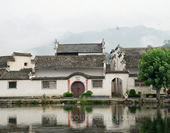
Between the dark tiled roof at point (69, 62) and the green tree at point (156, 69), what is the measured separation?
879 centimetres

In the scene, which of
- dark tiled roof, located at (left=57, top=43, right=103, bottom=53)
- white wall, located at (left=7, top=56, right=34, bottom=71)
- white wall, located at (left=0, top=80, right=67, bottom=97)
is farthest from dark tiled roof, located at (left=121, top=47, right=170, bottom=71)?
white wall, located at (left=7, top=56, right=34, bottom=71)

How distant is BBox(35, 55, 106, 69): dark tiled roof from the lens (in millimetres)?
43938

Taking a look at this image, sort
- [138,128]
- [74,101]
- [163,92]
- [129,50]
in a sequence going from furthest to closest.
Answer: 1. [129,50]
2. [163,92]
3. [74,101]
4. [138,128]

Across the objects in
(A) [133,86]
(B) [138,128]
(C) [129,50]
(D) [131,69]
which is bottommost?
(B) [138,128]

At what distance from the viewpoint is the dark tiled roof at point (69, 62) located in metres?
43.9

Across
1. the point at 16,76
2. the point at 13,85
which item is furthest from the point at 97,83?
the point at 13,85

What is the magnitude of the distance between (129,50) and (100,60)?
860 centimetres

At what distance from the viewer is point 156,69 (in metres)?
35.7

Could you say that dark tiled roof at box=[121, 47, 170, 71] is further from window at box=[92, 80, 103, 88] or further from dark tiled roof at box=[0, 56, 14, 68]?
dark tiled roof at box=[0, 56, 14, 68]

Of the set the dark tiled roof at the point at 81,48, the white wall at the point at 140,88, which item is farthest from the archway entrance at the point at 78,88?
the dark tiled roof at the point at 81,48

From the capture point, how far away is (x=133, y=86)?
41500mm

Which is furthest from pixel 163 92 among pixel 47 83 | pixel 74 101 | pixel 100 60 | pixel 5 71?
pixel 5 71

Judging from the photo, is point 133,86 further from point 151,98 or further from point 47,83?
point 47,83

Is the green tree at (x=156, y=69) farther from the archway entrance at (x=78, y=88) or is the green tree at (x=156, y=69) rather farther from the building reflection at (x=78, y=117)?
the building reflection at (x=78, y=117)
